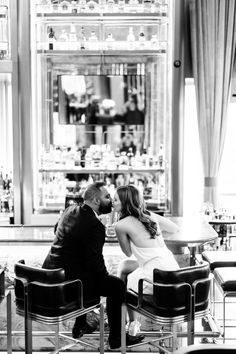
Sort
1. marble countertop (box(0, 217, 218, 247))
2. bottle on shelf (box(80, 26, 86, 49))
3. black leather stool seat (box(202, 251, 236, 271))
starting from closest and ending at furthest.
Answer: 1. marble countertop (box(0, 217, 218, 247))
2. black leather stool seat (box(202, 251, 236, 271))
3. bottle on shelf (box(80, 26, 86, 49))

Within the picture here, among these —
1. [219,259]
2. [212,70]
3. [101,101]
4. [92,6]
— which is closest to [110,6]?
[92,6]

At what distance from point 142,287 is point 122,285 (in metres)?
0.22

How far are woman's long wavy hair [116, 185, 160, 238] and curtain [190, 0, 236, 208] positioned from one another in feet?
9.51

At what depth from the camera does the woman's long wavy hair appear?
3.87m

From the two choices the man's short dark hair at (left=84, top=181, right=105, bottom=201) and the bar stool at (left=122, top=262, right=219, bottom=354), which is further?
the man's short dark hair at (left=84, top=181, right=105, bottom=201)

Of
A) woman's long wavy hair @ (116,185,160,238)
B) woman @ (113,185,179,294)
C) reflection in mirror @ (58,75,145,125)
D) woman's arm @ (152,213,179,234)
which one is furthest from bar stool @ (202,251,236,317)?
reflection in mirror @ (58,75,145,125)

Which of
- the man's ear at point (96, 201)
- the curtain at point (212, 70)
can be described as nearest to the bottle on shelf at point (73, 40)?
the curtain at point (212, 70)

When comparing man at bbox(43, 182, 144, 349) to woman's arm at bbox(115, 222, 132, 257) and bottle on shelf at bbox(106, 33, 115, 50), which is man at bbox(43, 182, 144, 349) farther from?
bottle on shelf at bbox(106, 33, 115, 50)

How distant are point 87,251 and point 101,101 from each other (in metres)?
3.33

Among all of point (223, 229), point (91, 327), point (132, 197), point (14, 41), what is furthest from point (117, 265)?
point (14, 41)

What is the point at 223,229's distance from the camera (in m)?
6.07

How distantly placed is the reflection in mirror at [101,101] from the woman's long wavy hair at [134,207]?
116 inches

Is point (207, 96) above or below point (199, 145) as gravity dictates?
above

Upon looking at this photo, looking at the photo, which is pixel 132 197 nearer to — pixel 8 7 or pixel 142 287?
pixel 142 287
